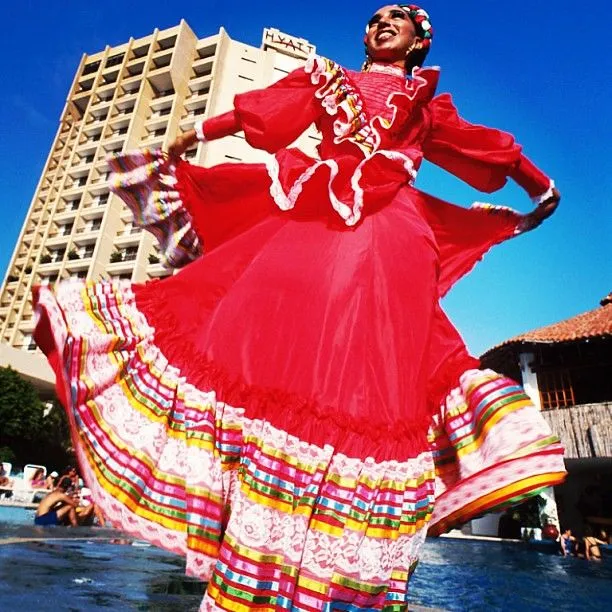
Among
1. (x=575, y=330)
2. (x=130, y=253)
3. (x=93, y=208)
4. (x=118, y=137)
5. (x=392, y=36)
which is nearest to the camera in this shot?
(x=392, y=36)

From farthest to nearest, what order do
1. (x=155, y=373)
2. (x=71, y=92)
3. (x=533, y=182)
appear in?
1. (x=71, y=92)
2. (x=533, y=182)
3. (x=155, y=373)

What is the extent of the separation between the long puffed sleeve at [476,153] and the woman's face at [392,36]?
0.36m

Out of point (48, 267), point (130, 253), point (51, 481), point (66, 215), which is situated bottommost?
point (51, 481)

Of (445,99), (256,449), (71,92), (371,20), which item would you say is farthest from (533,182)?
(71,92)

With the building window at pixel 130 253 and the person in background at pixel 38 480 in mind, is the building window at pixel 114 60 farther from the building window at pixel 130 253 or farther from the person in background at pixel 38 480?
the person in background at pixel 38 480

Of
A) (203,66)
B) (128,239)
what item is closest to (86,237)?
(128,239)

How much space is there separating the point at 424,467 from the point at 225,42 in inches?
1501

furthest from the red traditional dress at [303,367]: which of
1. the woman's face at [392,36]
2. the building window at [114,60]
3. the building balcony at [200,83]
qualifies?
the building window at [114,60]

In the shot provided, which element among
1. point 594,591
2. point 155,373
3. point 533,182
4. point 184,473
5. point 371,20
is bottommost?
point 594,591

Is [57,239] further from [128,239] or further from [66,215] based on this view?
[128,239]

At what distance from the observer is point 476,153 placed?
6.65 feet

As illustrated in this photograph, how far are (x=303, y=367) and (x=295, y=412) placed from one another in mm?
150

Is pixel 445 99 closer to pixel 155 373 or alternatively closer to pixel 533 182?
pixel 533 182

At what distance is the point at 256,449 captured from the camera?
4.46 ft
